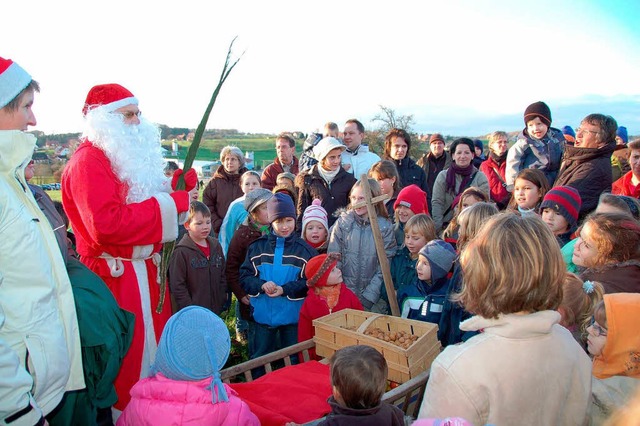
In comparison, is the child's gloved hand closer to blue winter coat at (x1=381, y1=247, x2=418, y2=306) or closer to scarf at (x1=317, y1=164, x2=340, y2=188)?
blue winter coat at (x1=381, y1=247, x2=418, y2=306)

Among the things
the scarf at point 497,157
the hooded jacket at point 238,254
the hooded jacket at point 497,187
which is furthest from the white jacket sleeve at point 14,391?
the scarf at point 497,157

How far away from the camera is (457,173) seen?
6.11 m

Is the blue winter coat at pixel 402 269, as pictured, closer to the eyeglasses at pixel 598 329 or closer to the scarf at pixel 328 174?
the scarf at pixel 328 174

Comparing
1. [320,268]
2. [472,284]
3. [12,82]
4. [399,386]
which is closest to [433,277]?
[320,268]

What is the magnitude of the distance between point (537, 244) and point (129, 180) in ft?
8.65

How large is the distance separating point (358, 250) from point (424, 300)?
107cm

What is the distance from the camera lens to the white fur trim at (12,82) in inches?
79.4

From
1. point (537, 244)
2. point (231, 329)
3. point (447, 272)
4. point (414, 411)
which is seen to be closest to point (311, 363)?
point (414, 411)

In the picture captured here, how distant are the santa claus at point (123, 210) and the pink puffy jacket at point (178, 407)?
88cm

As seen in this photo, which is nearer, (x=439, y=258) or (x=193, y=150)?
(x=193, y=150)

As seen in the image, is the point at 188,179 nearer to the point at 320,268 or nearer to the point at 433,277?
the point at 320,268

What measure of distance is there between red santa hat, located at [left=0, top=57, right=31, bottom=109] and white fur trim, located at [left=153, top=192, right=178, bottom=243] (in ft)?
3.93

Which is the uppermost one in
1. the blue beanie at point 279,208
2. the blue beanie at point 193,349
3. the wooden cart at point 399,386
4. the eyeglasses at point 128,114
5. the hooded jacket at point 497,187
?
the eyeglasses at point 128,114

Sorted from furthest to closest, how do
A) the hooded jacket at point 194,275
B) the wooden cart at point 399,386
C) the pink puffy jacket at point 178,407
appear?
1. the hooded jacket at point 194,275
2. the wooden cart at point 399,386
3. the pink puffy jacket at point 178,407
